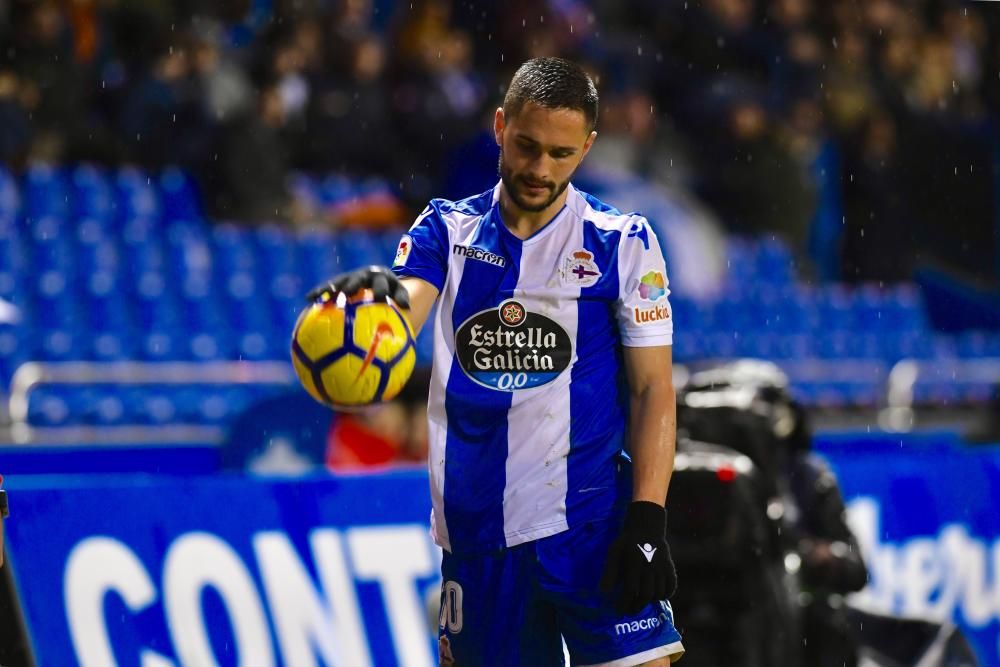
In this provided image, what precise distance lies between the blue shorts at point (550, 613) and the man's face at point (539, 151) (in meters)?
0.95

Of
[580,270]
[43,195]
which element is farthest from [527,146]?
[43,195]

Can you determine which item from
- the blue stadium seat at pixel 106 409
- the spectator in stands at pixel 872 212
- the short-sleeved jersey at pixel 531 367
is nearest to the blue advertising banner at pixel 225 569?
the short-sleeved jersey at pixel 531 367

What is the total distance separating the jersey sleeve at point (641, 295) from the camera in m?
4.35

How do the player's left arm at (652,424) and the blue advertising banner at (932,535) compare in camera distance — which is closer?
the player's left arm at (652,424)

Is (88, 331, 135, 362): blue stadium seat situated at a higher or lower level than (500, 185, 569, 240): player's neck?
lower

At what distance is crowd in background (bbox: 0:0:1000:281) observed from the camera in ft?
42.1

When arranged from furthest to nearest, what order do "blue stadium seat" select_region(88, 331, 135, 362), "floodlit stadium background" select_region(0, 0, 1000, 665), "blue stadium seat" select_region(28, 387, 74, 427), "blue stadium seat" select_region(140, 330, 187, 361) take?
"blue stadium seat" select_region(140, 330, 187, 361) < "blue stadium seat" select_region(88, 331, 135, 362) < "blue stadium seat" select_region(28, 387, 74, 427) < "floodlit stadium background" select_region(0, 0, 1000, 665)

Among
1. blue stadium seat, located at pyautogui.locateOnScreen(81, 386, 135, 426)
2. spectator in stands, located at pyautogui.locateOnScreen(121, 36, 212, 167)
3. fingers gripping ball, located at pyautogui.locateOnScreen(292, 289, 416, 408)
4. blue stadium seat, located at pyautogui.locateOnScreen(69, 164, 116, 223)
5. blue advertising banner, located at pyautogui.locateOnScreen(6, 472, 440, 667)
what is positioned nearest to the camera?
fingers gripping ball, located at pyautogui.locateOnScreen(292, 289, 416, 408)

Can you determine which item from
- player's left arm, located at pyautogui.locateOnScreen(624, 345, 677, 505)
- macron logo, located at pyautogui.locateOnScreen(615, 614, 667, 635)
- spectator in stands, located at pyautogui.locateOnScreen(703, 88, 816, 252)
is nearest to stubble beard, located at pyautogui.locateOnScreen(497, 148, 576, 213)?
player's left arm, located at pyautogui.locateOnScreen(624, 345, 677, 505)

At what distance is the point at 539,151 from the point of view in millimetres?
4195

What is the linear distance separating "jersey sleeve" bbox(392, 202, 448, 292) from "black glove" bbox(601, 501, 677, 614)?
856 millimetres

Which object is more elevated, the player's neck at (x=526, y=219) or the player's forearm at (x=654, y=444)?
the player's neck at (x=526, y=219)

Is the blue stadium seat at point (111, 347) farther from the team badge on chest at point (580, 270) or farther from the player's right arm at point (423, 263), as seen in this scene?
the team badge on chest at point (580, 270)

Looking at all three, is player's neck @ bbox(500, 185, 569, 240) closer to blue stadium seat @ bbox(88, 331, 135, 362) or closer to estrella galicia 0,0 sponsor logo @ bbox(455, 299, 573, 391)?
estrella galicia 0,0 sponsor logo @ bbox(455, 299, 573, 391)
